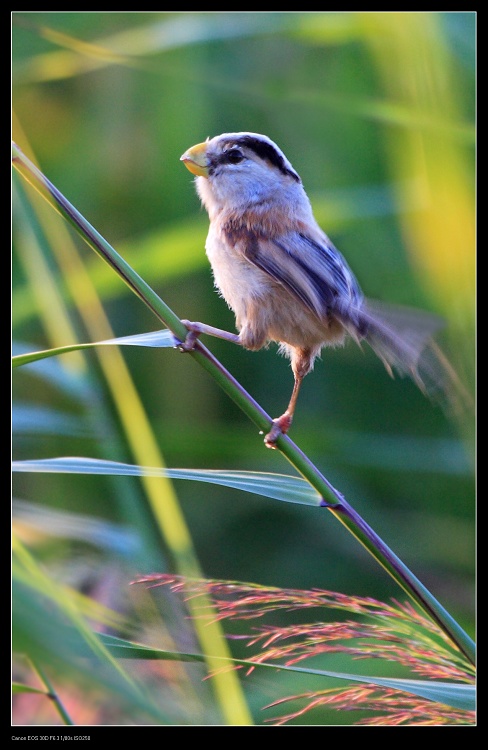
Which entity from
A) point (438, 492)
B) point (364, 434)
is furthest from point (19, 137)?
point (438, 492)

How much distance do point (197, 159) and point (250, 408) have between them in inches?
20.2

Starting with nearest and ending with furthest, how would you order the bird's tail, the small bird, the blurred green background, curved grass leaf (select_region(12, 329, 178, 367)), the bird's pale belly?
curved grass leaf (select_region(12, 329, 178, 367)), the bird's tail, the small bird, the bird's pale belly, the blurred green background

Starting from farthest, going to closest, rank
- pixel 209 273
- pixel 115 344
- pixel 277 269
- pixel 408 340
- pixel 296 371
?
pixel 209 273 < pixel 296 371 < pixel 277 269 < pixel 408 340 < pixel 115 344

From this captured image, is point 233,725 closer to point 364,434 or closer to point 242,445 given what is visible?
point 242,445

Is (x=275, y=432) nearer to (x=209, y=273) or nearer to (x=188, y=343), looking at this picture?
(x=188, y=343)

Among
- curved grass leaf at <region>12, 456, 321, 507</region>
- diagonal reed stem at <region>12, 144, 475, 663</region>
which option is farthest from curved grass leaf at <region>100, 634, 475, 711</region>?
curved grass leaf at <region>12, 456, 321, 507</region>

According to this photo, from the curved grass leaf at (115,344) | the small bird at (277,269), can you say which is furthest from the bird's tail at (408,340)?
the curved grass leaf at (115,344)

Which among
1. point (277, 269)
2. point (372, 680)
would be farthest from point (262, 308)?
point (372, 680)

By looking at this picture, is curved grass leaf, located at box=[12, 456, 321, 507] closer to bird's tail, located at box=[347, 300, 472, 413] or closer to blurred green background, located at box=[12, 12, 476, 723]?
bird's tail, located at box=[347, 300, 472, 413]

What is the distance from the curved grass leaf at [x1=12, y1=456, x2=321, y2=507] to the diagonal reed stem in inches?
0.7

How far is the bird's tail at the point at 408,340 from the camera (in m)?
0.87

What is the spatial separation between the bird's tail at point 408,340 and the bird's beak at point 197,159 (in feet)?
1.23

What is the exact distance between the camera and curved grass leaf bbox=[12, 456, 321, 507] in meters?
0.80

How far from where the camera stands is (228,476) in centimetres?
82
